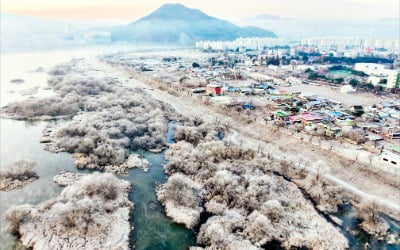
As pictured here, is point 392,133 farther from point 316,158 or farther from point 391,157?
point 316,158

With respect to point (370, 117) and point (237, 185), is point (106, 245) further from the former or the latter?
point (370, 117)

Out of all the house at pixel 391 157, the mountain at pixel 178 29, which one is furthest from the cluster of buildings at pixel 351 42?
the house at pixel 391 157

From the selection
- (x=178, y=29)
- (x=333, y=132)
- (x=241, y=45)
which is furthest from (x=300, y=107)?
(x=178, y=29)

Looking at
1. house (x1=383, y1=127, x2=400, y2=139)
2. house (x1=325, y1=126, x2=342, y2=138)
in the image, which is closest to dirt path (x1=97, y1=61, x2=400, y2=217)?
house (x1=325, y1=126, x2=342, y2=138)

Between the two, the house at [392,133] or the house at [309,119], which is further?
the house at [309,119]

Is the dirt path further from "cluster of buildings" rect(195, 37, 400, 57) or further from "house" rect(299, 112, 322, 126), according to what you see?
"cluster of buildings" rect(195, 37, 400, 57)

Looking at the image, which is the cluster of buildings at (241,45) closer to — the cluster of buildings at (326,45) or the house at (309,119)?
the cluster of buildings at (326,45)
